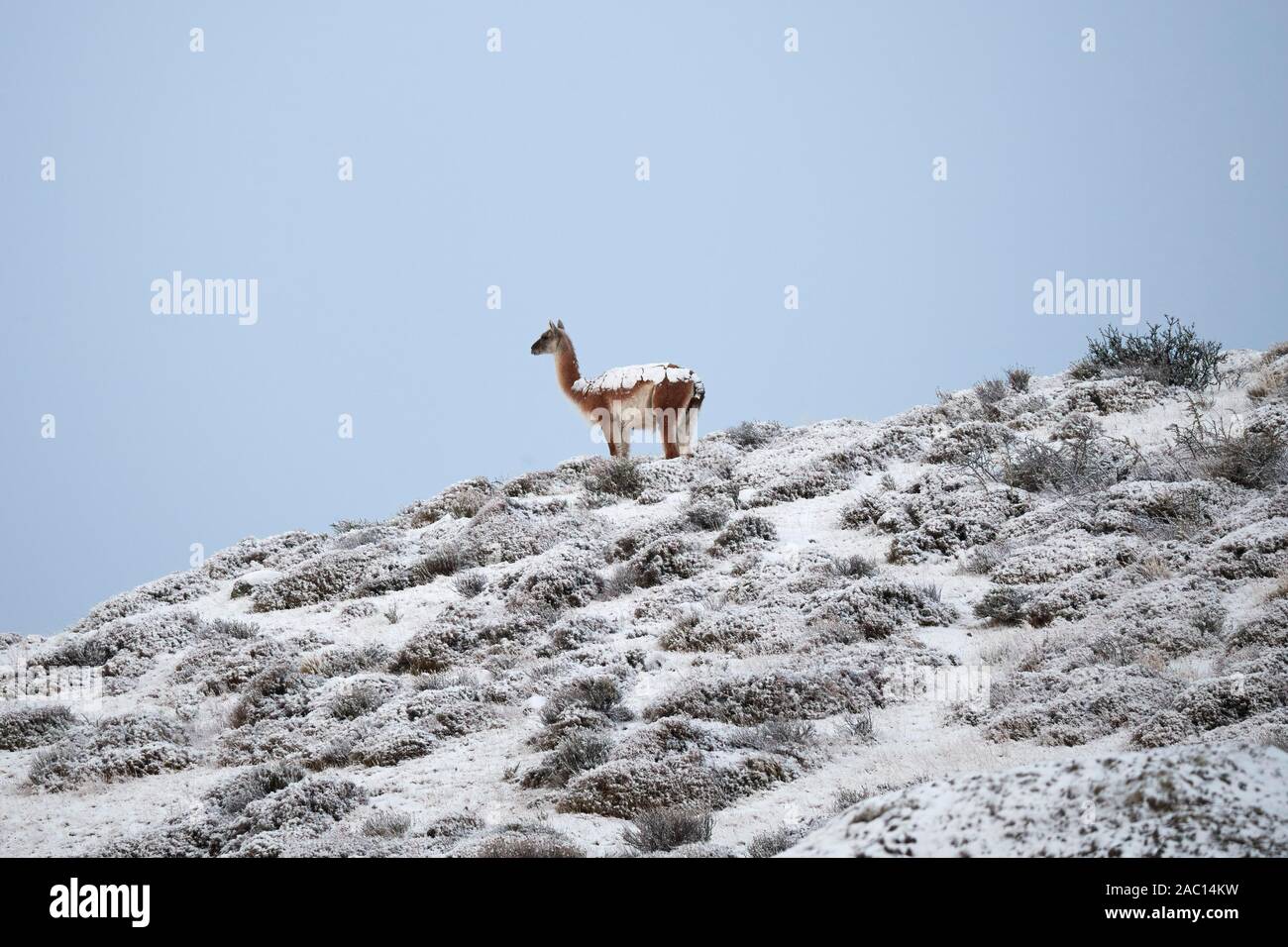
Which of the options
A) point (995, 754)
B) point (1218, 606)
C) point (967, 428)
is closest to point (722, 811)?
point (995, 754)

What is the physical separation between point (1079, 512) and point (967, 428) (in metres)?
5.07

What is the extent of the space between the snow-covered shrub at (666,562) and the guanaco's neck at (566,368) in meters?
6.43

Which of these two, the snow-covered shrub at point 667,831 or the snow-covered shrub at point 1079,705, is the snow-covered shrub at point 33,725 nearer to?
the snow-covered shrub at point 667,831

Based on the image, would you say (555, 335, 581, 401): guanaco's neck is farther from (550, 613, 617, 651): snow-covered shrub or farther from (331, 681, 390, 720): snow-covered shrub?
(331, 681, 390, 720): snow-covered shrub

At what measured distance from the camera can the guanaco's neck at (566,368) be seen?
2117 centimetres

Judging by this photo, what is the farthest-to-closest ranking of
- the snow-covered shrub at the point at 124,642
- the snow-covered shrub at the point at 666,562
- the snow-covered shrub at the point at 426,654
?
the snow-covered shrub at the point at 124,642, the snow-covered shrub at the point at 666,562, the snow-covered shrub at the point at 426,654

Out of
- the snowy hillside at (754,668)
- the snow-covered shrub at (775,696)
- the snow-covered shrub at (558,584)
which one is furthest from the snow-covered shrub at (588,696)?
the snow-covered shrub at (558,584)

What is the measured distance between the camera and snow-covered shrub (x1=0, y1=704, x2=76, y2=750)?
12188 mm

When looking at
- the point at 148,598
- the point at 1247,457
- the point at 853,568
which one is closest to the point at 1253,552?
the point at 1247,457

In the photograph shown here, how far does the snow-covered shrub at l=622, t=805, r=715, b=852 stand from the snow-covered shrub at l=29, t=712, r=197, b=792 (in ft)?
19.2

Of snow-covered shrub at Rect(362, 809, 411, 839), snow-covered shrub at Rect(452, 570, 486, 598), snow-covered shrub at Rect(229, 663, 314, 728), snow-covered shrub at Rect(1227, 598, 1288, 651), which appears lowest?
snow-covered shrub at Rect(362, 809, 411, 839)

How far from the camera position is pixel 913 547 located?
45.2ft

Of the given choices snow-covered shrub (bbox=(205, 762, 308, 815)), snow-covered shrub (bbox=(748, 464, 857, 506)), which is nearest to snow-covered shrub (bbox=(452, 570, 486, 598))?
snow-covered shrub (bbox=(748, 464, 857, 506))
